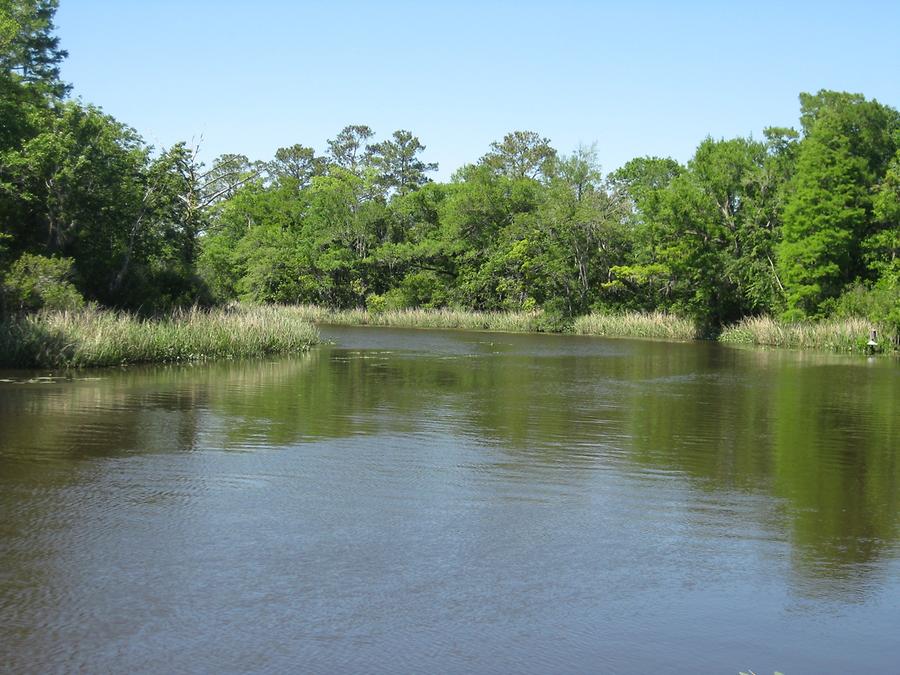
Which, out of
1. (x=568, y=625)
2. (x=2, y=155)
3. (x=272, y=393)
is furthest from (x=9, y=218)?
(x=568, y=625)

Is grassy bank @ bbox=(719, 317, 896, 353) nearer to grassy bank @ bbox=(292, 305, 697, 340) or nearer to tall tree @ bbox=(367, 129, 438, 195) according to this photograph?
grassy bank @ bbox=(292, 305, 697, 340)

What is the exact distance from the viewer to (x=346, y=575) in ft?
24.7

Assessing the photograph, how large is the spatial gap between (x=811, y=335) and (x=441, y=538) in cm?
3937

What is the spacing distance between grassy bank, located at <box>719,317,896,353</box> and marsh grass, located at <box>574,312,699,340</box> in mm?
2125

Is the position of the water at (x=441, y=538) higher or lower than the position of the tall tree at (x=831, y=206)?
lower

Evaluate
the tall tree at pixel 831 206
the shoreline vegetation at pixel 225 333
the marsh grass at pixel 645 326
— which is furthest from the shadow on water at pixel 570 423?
the marsh grass at pixel 645 326

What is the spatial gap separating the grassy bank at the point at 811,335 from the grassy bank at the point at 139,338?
23442 mm

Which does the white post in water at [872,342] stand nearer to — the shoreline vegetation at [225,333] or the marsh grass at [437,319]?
the shoreline vegetation at [225,333]

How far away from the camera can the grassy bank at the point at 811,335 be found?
134 feet

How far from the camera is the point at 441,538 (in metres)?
8.73

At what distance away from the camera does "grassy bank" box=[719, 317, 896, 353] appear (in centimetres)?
4097

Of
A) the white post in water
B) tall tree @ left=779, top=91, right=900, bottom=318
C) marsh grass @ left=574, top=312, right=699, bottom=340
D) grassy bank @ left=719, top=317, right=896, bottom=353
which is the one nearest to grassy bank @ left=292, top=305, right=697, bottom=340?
marsh grass @ left=574, top=312, right=699, bottom=340

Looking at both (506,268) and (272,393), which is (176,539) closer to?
(272,393)

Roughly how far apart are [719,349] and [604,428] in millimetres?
28618
